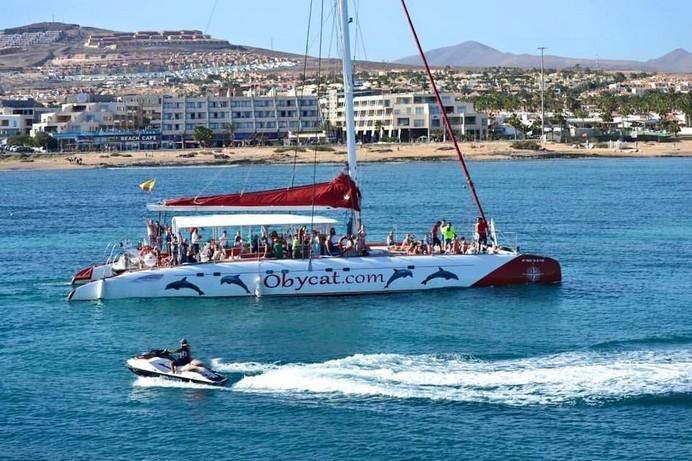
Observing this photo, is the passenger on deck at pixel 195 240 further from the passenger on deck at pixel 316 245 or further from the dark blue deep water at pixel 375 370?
the passenger on deck at pixel 316 245

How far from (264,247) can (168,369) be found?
1189cm

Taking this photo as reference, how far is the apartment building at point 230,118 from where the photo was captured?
628ft

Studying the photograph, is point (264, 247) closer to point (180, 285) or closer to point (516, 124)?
point (180, 285)

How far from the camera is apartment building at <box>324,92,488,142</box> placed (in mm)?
181875

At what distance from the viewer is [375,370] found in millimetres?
32625

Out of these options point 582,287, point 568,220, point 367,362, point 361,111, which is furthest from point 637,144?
point 367,362

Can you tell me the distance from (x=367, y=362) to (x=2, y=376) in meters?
9.86

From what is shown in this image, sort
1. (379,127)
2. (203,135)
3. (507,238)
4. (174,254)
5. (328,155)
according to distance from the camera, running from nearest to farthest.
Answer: (174,254), (507,238), (328,155), (203,135), (379,127)

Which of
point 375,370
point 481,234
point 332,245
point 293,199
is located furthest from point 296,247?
point 375,370

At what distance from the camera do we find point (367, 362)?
3353 centimetres

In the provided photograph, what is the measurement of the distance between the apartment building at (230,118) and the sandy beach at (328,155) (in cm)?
1589

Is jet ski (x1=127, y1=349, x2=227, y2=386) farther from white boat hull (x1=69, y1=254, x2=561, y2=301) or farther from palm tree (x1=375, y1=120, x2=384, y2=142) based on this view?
palm tree (x1=375, y1=120, x2=384, y2=142)

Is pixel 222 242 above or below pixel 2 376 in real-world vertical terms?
above

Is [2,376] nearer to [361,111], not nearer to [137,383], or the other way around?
[137,383]
